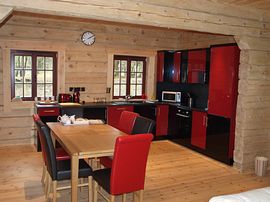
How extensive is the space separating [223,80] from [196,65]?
106 cm

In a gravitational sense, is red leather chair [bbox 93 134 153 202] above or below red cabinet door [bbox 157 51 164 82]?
below

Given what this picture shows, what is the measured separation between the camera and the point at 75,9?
3102mm

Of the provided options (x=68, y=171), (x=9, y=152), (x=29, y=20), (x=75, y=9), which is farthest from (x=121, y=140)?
(x=29, y=20)

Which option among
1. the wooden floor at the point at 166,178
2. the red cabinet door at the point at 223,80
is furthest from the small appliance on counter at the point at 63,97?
the red cabinet door at the point at 223,80

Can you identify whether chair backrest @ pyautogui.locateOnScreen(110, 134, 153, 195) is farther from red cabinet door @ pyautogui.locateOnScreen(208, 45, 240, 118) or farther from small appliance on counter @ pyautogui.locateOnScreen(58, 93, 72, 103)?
small appliance on counter @ pyautogui.locateOnScreen(58, 93, 72, 103)

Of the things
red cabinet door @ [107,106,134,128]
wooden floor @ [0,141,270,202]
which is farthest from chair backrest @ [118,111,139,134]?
red cabinet door @ [107,106,134,128]

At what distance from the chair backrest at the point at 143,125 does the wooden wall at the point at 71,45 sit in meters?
2.60

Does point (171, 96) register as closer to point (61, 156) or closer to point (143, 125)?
point (143, 125)

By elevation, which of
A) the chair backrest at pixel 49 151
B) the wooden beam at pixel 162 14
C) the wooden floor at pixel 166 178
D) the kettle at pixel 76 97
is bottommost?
the wooden floor at pixel 166 178

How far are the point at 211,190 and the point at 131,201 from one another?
3.71 ft

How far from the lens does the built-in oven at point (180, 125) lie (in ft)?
18.8

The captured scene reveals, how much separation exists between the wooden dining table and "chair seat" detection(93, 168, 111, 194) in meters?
0.22

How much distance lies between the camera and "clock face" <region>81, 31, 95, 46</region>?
5877mm

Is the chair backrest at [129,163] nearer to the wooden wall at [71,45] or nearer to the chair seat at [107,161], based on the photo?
the chair seat at [107,161]
